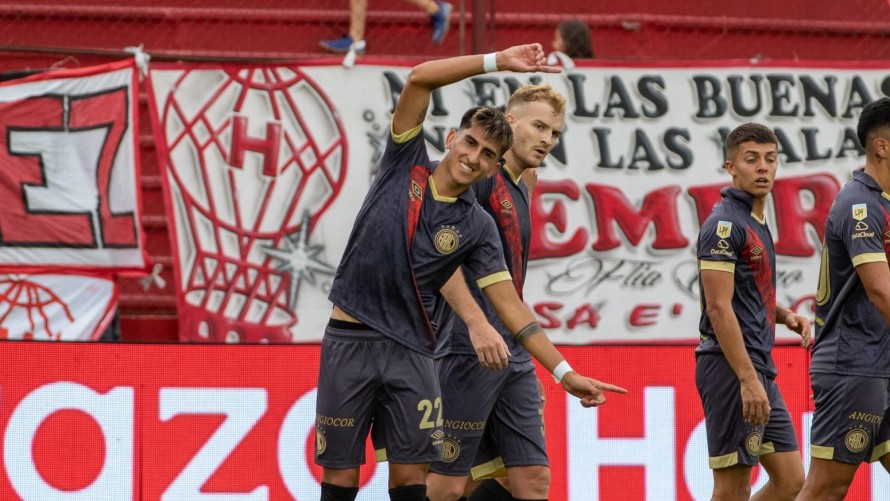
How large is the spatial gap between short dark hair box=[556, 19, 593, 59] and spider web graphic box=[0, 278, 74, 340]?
3.92 meters

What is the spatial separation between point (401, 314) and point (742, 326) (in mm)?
1600

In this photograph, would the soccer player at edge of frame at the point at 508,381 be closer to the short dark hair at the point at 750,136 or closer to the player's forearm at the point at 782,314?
the short dark hair at the point at 750,136

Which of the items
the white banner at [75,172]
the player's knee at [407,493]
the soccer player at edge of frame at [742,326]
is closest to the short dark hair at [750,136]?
the soccer player at edge of frame at [742,326]

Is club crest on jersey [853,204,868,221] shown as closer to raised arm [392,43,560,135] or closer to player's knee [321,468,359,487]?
raised arm [392,43,560,135]

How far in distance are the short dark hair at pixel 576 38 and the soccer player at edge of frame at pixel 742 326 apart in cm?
362

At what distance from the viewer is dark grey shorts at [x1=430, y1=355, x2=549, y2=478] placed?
6039 mm

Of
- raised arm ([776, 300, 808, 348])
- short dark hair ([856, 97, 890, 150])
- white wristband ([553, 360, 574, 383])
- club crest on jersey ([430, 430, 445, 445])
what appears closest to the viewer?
white wristband ([553, 360, 574, 383])

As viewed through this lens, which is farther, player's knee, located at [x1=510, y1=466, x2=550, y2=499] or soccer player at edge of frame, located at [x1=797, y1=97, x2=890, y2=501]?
player's knee, located at [x1=510, y1=466, x2=550, y2=499]

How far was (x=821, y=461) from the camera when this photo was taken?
5836 mm

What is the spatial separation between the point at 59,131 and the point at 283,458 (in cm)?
348

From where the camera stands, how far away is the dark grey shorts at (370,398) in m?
5.28

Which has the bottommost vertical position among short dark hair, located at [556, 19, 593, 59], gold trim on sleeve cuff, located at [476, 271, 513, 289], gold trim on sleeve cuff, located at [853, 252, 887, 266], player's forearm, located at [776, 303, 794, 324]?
player's forearm, located at [776, 303, 794, 324]

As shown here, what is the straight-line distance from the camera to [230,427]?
23.7 feet

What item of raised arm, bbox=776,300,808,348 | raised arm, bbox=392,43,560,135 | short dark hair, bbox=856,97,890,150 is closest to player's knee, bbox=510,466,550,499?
raised arm, bbox=776,300,808,348
